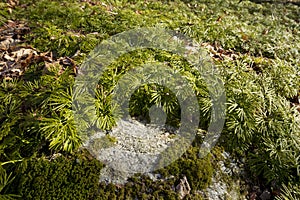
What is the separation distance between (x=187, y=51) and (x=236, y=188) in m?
1.70

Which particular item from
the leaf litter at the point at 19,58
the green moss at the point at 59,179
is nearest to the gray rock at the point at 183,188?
the green moss at the point at 59,179

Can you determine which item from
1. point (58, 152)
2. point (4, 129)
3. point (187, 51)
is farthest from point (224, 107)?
point (4, 129)

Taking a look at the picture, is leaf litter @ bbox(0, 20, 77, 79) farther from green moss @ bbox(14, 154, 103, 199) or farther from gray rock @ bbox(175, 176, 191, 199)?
gray rock @ bbox(175, 176, 191, 199)

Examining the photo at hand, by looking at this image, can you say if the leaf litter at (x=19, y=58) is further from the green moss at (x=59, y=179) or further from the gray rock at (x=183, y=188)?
the gray rock at (x=183, y=188)

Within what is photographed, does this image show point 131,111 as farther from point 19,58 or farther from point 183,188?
point 19,58

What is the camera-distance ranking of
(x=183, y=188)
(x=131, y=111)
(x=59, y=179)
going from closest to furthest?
1. (x=59, y=179)
2. (x=183, y=188)
3. (x=131, y=111)

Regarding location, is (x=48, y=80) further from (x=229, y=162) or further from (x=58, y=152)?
(x=229, y=162)

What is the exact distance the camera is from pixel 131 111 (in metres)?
2.55

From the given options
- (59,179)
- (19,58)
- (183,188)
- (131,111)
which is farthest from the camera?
(19,58)

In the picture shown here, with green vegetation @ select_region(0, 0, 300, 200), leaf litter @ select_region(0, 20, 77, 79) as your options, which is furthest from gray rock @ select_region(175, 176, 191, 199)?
leaf litter @ select_region(0, 20, 77, 79)

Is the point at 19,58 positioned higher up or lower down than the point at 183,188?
higher up

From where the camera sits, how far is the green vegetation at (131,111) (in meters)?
2.00

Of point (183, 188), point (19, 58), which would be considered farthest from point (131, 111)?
point (19, 58)

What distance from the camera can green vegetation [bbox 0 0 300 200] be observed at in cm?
200
